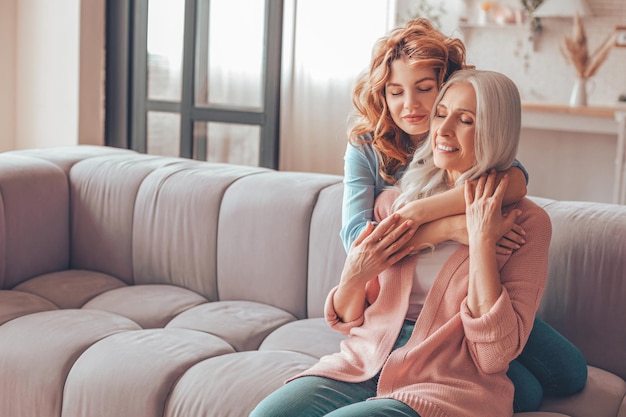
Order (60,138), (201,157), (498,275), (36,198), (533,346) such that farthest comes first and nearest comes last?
1. (201,157)
2. (60,138)
3. (36,198)
4. (533,346)
5. (498,275)

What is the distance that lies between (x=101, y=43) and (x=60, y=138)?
517 mm

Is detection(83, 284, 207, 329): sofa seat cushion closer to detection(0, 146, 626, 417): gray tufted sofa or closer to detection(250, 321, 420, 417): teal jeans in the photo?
detection(0, 146, 626, 417): gray tufted sofa

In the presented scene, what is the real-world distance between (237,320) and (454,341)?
2.85 ft

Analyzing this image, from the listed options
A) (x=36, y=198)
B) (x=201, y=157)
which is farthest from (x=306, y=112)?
(x=36, y=198)

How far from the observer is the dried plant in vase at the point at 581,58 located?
5391mm

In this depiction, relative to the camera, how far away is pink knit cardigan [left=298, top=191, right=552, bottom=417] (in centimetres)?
159

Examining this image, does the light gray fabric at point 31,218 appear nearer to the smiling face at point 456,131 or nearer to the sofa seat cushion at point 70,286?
the sofa seat cushion at point 70,286

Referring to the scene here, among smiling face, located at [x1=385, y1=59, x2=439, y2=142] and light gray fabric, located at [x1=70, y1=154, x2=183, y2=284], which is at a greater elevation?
smiling face, located at [x1=385, y1=59, x2=439, y2=142]

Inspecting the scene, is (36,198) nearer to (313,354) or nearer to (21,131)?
(313,354)

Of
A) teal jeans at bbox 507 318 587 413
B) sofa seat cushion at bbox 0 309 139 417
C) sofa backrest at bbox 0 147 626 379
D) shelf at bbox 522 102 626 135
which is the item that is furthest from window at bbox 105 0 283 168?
teal jeans at bbox 507 318 587 413

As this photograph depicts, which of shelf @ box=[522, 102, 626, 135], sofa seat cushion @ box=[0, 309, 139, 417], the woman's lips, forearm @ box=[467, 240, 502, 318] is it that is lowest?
sofa seat cushion @ box=[0, 309, 139, 417]

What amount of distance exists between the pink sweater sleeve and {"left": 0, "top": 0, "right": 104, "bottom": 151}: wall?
2841 millimetres

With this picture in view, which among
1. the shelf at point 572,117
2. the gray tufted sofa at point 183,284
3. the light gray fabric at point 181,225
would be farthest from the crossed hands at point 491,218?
the shelf at point 572,117

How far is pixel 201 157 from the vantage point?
466 cm
